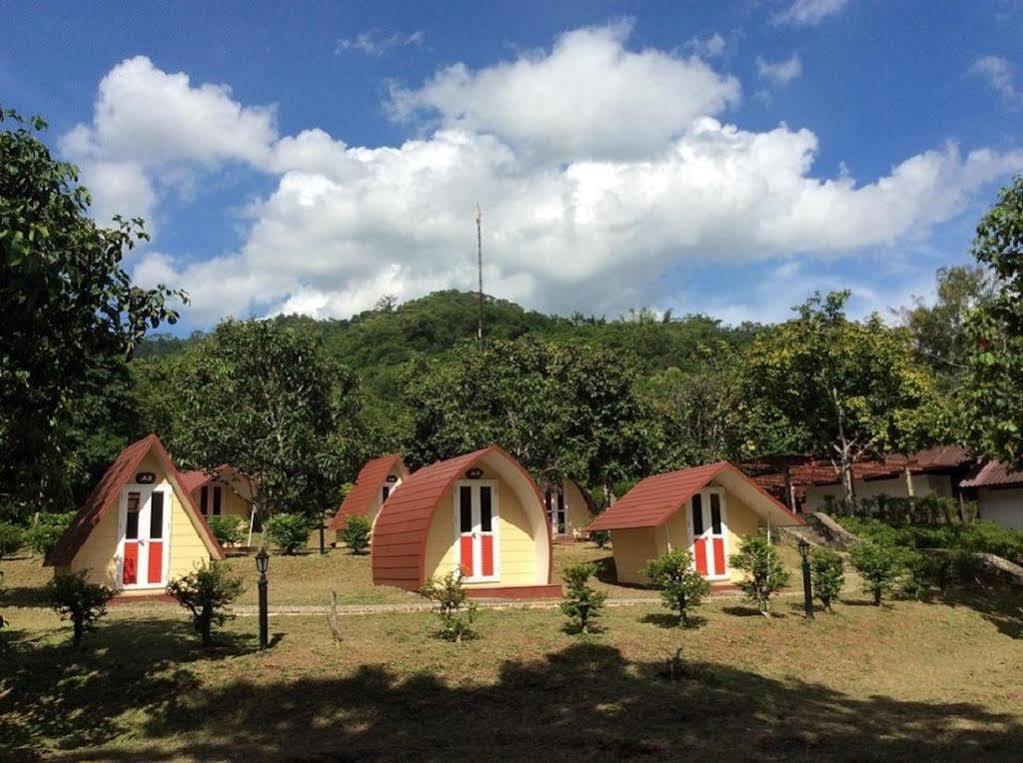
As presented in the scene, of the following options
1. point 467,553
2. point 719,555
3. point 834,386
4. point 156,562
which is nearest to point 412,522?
point 467,553

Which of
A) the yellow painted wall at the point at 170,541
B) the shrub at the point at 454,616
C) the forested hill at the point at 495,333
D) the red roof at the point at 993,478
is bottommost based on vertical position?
the shrub at the point at 454,616

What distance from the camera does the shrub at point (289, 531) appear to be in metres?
29.0

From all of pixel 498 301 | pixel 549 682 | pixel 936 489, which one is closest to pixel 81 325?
pixel 549 682

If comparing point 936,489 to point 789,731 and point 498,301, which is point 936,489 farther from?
point 498,301

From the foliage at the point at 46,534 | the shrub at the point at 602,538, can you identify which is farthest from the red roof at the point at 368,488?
the foliage at the point at 46,534

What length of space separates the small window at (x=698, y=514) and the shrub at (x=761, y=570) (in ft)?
14.2

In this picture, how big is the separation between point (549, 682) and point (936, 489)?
39357mm

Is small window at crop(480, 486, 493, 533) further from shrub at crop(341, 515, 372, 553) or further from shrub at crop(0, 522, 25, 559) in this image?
shrub at crop(0, 522, 25, 559)

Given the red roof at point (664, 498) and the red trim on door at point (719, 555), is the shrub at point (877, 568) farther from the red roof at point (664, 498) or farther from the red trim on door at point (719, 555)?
the red trim on door at point (719, 555)

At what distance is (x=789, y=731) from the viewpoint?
10148 millimetres

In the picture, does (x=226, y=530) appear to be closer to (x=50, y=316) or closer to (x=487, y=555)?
(x=487, y=555)

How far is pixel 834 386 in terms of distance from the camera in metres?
34.8

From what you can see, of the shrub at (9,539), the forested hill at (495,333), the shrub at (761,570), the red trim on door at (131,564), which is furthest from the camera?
the forested hill at (495,333)

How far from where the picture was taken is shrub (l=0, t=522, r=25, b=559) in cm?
2873
